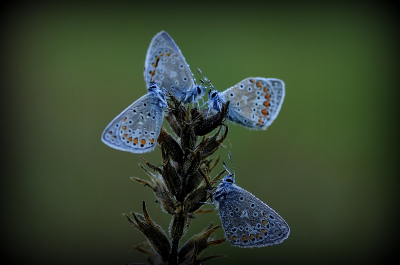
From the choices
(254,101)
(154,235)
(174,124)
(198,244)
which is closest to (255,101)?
(254,101)

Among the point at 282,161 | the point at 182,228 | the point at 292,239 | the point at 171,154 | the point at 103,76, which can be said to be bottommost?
the point at 292,239

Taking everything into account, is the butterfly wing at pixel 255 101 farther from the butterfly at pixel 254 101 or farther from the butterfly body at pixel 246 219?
the butterfly body at pixel 246 219

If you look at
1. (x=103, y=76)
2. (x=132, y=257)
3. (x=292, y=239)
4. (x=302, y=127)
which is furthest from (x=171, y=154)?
(x=103, y=76)

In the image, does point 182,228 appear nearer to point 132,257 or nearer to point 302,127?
point 132,257

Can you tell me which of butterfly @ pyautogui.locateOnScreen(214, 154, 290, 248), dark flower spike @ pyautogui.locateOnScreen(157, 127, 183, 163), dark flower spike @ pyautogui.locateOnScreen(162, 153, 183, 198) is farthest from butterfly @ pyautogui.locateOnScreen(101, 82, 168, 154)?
butterfly @ pyautogui.locateOnScreen(214, 154, 290, 248)

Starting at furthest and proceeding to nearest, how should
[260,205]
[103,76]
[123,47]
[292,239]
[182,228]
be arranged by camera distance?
1. [123,47]
2. [103,76]
3. [292,239]
4. [260,205]
5. [182,228]

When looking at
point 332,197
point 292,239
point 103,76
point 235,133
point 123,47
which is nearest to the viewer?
point 292,239

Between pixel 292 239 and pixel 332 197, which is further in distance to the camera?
pixel 332 197
